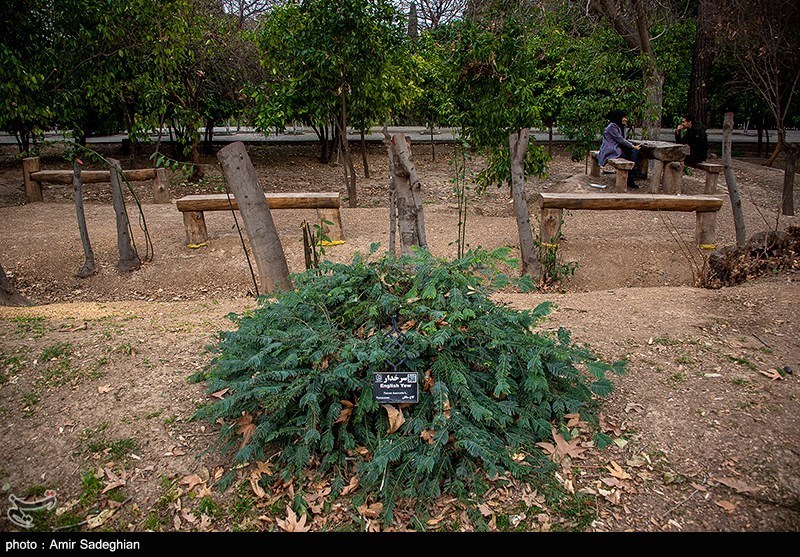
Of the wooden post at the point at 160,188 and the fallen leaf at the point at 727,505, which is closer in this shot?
the fallen leaf at the point at 727,505

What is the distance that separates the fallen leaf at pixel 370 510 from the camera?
9.41 ft

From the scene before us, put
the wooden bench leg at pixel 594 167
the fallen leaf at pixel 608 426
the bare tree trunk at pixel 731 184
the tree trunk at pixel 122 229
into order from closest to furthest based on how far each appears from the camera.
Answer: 1. the fallen leaf at pixel 608 426
2. the bare tree trunk at pixel 731 184
3. the tree trunk at pixel 122 229
4. the wooden bench leg at pixel 594 167

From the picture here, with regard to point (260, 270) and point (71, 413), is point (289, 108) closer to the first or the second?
point (260, 270)

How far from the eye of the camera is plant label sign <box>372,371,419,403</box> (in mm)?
2957

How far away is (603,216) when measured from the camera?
9312 mm

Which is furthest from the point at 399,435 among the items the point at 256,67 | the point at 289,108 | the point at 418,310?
the point at 256,67

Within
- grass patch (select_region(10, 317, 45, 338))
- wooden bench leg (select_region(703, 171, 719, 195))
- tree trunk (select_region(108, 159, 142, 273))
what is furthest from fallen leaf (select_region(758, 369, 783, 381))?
wooden bench leg (select_region(703, 171, 719, 195))

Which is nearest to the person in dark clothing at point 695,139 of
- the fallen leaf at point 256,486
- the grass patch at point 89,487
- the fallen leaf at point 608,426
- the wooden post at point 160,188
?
the wooden post at point 160,188

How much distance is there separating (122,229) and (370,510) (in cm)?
566

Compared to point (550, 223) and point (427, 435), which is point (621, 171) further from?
point (427, 435)

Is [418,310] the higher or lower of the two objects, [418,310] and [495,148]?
the lower

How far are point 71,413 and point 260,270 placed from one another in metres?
1.72

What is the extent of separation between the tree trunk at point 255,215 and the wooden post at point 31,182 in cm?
781

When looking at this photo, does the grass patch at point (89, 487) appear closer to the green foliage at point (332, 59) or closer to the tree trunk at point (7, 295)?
the tree trunk at point (7, 295)
